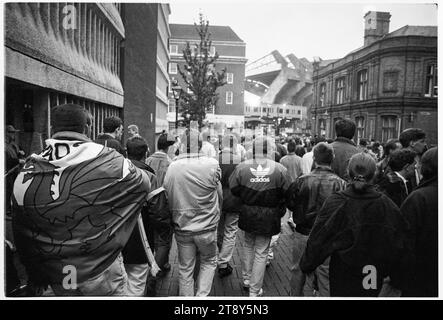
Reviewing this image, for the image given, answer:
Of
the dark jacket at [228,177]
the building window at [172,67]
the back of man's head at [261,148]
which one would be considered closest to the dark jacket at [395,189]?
the back of man's head at [261,148]

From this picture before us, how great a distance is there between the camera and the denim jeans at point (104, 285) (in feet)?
8.89

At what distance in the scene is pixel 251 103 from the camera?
63.4 metres

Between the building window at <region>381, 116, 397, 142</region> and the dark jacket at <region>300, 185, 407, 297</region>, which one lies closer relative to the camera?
the dark jacket at <region>300, 185, 407, 297</region>

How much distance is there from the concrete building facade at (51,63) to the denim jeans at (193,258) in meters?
2.23

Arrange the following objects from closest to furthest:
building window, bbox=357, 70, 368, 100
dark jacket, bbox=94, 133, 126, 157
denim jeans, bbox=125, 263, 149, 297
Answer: denim jeans, bbox=125, 263, 149, 297
dark jacket, bbox=94, 133, 126, 157
building window, bbox=357, 70, 368, 100

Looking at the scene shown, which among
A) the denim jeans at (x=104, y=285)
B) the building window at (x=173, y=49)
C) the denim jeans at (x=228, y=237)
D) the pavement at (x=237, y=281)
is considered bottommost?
the pavement at (x=237, y=281)

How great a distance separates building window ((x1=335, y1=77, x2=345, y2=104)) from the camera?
31.6 metres

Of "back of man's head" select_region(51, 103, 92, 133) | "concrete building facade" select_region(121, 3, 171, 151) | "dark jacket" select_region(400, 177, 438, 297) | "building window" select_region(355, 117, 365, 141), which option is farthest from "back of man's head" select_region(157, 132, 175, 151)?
"building window" select_region(355, 117, 365, 141)

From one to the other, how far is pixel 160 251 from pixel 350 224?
8.56 ft

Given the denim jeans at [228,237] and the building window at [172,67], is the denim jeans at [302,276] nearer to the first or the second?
the denim jeans at [228,237]

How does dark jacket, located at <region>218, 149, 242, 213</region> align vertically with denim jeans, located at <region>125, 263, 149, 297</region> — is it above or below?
above

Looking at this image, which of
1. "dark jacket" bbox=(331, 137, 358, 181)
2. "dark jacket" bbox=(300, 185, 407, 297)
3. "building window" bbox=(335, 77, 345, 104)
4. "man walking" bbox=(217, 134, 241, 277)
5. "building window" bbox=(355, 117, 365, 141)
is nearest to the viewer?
"dark jacket" bbox=(300, 185, 407, 297)

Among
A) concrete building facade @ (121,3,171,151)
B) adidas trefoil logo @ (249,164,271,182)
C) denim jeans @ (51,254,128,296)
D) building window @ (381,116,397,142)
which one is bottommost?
denim jeans @ (51,254,128,296)

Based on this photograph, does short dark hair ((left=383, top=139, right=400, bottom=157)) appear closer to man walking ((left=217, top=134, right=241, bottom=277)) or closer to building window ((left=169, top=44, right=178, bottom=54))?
man walking ((left=217, top=134, right=241, bottom=277))
